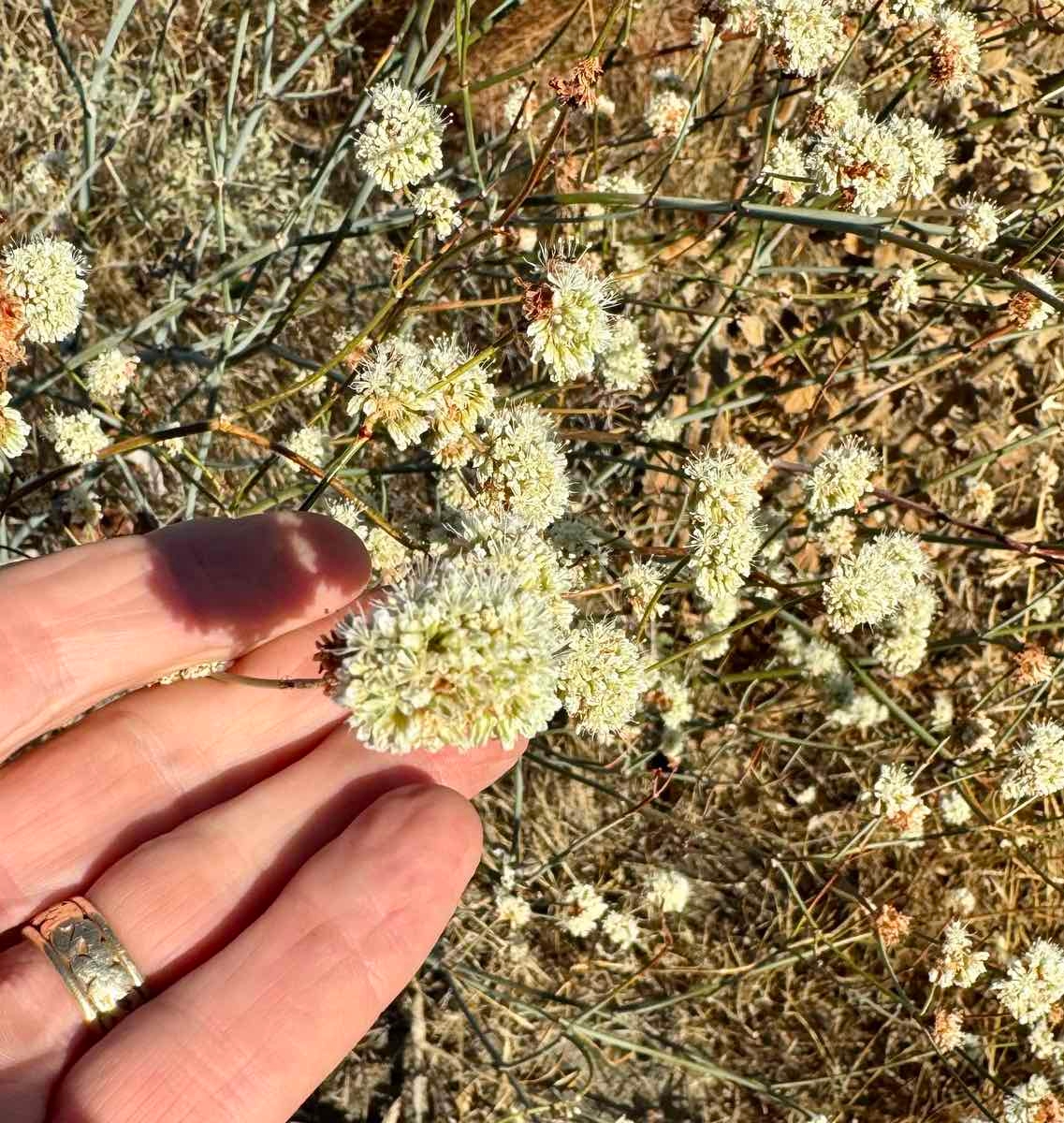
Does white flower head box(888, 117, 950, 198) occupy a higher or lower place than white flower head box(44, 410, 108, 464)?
lower

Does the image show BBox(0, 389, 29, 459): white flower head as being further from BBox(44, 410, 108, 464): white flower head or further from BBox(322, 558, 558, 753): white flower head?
BBox(322, 558, 558, 753): white flower head

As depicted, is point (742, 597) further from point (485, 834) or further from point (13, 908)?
point (13, 908)

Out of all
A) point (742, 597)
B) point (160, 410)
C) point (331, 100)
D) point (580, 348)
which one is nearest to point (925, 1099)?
point (742, 597)

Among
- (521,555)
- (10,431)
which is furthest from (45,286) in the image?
(521,555)

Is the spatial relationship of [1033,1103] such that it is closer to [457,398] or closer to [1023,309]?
[1023,309]

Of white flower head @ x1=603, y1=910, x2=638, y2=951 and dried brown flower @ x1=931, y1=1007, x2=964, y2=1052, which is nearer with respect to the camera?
dried brown flower @ x1=931, y1=1007, x2=964, y2=1052

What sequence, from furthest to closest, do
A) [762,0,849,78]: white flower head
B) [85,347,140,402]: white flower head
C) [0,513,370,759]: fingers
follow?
[85,347,140,402]: white flower head, [762,0,849,78]: white flower head, [0,513,370,759]: fingers

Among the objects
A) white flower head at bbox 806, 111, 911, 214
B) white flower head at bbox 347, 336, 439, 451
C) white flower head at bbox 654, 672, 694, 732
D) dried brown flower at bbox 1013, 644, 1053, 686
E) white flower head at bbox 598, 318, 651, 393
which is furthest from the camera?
white flower head at bbox 654, 672, 694, 732

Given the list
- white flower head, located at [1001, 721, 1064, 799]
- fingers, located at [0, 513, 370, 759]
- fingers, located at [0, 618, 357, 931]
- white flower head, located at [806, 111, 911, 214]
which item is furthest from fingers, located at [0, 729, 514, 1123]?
white flower head, located at [1001, 721, 1064, 799]
